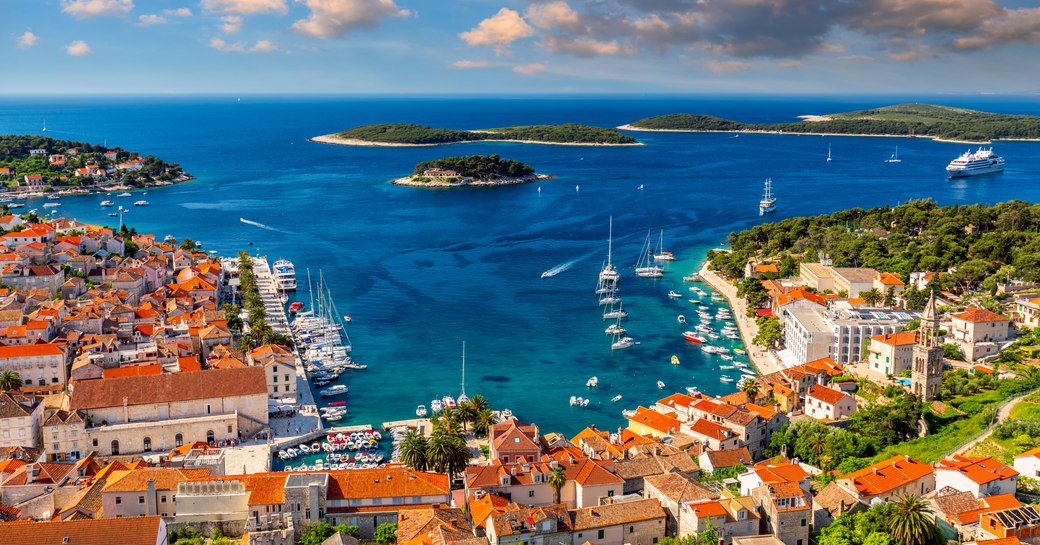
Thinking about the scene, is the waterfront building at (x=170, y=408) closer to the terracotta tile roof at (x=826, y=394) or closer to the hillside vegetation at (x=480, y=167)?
the terracotta tile roof at (x=826, y=394)

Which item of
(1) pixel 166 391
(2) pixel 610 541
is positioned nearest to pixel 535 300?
(1) pixel 166 391

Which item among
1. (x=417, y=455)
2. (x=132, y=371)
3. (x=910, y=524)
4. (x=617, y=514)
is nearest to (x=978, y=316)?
(x=910, y=524)

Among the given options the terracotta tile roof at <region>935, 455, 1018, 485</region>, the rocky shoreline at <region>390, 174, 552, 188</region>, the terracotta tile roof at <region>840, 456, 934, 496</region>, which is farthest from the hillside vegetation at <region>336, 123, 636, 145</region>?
the terracotta tile roof at <region>935, 455, 1018, 485</region>

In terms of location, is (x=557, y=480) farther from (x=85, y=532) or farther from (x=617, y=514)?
(x=85, y=532)

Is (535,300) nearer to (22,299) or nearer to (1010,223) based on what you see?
(22,299)

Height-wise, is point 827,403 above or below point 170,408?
below

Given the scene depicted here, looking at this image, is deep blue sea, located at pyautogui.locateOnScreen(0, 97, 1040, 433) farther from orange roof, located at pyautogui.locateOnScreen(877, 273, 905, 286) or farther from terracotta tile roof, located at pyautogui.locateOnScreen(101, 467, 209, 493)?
orange roof, located at pyautogui.locateOnScreen(877, 273, 905, 286)

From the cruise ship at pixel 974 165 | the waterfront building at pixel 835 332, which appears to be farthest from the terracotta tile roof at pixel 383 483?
the cruise ship at pixel 974 165
